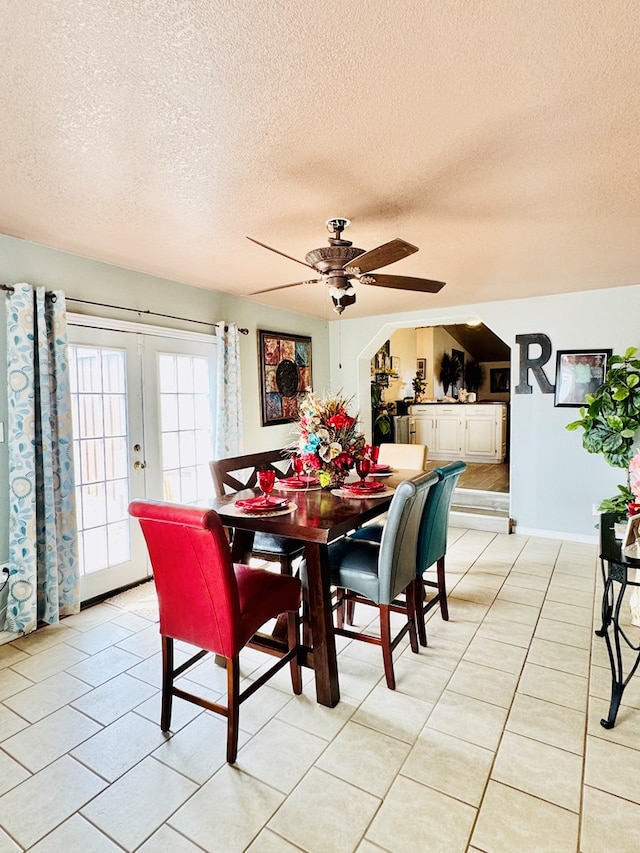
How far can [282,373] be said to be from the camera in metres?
5.09

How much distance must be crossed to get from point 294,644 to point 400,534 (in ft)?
2.47

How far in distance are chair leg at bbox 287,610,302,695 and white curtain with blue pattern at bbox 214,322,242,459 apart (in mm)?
2095

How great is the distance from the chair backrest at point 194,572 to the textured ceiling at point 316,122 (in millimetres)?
1397

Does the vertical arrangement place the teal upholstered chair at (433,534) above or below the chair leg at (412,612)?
above

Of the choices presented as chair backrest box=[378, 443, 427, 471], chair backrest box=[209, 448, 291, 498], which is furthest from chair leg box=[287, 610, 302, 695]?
chair backrest box=[378, 443, 427, 471]

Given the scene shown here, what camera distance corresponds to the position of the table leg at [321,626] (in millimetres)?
2191

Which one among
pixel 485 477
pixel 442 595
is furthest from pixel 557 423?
pixel 442 595

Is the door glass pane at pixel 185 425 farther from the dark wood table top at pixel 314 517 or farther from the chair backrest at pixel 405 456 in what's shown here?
the chair backrest at pixel 405 456

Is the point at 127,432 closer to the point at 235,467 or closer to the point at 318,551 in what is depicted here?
the point at 235,467

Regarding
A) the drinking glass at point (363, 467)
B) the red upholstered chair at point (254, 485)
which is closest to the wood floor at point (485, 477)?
the red upholstered chair at point (254, 485)

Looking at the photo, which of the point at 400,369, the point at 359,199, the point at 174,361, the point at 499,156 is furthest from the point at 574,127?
the point at 400,369

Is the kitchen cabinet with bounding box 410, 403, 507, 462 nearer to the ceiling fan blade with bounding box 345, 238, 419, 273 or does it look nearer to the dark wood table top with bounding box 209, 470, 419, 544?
the dark wood table top with bounding box 209, 470, 419, 544

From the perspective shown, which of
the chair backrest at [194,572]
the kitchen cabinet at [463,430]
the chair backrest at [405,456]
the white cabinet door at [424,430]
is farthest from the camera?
the white cabinet door at [424,430]

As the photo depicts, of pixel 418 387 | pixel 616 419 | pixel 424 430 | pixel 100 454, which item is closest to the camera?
pixel 100 454
